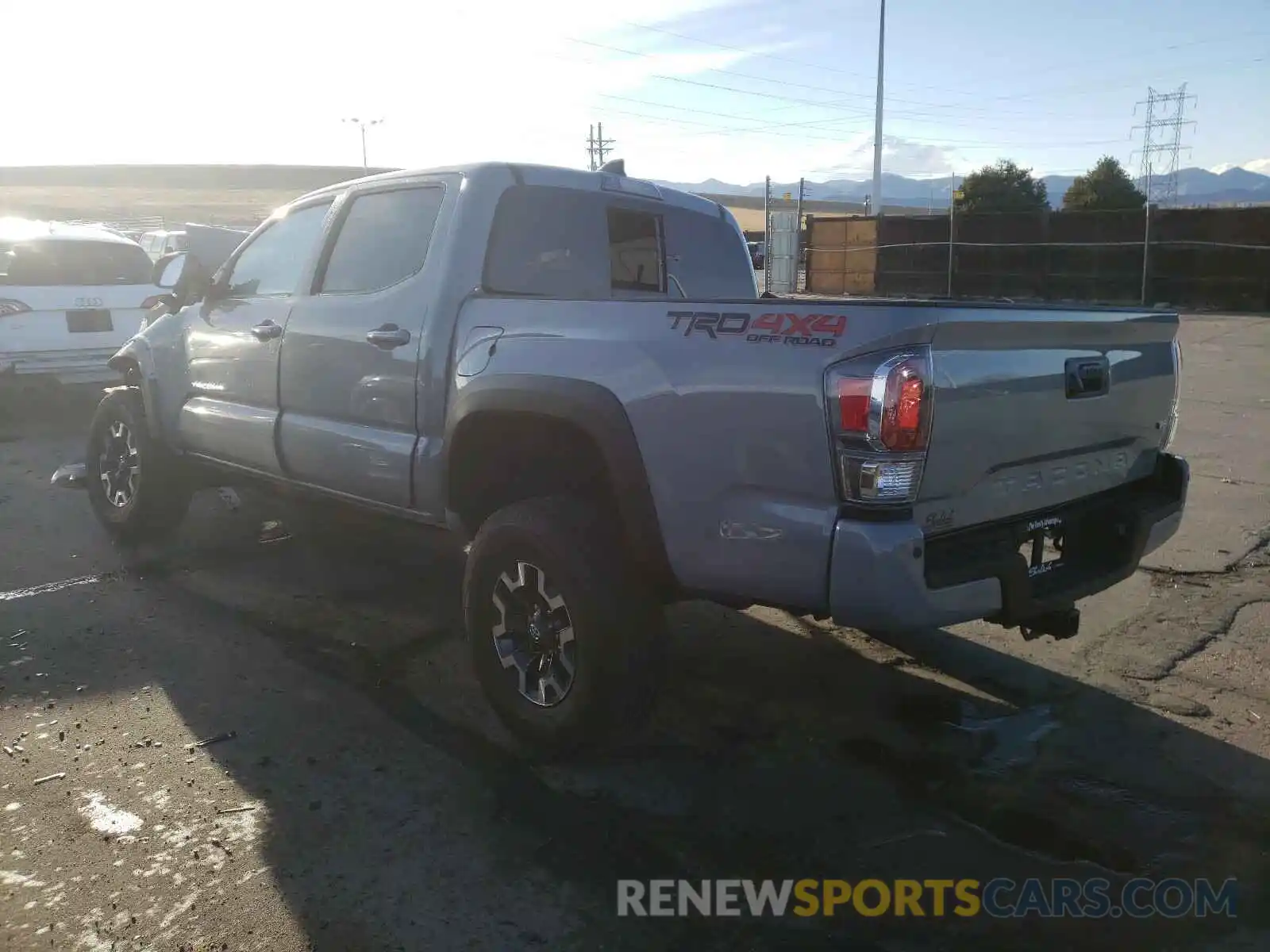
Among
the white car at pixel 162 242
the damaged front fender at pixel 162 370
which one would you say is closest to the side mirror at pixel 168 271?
the damaged front fender at pixel 162 370

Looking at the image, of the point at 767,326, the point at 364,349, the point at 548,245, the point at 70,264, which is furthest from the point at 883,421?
the point at 70,264

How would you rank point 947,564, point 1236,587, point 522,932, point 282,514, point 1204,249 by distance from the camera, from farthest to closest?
point 1204,249
point 282,514
point 1236,587
point 947,564
point 522,932

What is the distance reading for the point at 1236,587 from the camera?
16.8ft

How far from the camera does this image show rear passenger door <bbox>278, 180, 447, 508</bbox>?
4.03 m

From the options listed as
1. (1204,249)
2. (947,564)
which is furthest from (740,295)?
(1204,249)

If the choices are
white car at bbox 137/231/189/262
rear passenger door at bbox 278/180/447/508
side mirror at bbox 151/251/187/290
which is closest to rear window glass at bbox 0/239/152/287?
side mirror at bbox 151/251/187/290

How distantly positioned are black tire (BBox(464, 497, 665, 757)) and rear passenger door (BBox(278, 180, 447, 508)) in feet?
2.25

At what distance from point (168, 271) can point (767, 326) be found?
453 centimetres

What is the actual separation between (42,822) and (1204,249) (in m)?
22.8

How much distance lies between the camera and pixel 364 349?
4.21 metres

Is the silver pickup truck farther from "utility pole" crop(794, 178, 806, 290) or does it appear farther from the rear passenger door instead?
"utility pole" crop(794, 178, 806, 290)

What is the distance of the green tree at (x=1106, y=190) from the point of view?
101 ft

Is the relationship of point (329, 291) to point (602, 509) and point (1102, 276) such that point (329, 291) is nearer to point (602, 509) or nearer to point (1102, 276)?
point (602, 509)

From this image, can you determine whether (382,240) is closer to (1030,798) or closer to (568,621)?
(568,621)
